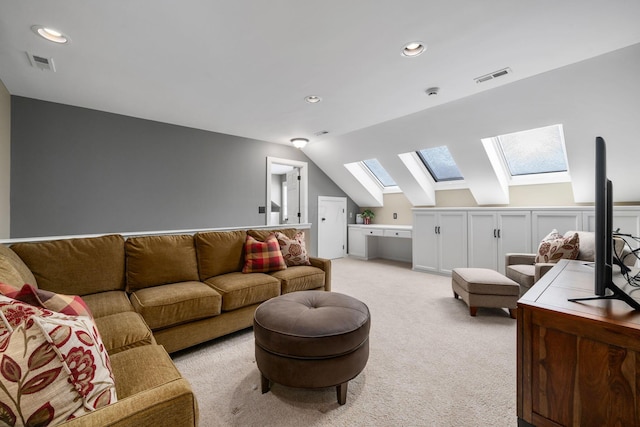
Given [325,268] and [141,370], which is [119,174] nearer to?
[325,268]

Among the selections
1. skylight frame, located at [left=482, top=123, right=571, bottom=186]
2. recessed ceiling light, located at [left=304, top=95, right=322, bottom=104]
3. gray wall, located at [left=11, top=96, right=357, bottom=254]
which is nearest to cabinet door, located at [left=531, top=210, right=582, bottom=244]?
skylight frame, located at [left=482, top=123, right=571, bottom=186]

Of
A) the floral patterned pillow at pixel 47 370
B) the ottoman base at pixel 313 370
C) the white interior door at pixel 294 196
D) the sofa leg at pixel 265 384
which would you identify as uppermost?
the white interior door at pixel 294 196

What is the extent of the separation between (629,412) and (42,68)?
14.0 feet

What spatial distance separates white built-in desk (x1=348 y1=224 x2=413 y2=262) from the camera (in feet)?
18.7

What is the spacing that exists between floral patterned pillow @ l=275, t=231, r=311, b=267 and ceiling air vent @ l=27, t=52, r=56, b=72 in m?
2.51

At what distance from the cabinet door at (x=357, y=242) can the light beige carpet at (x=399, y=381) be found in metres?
3.18

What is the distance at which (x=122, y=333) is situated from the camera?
1438mm

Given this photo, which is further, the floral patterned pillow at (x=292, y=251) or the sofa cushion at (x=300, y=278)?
the floral patterned pillow at (x=292, y=251)

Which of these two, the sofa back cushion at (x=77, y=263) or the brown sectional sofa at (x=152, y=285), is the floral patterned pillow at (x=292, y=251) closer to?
the brown sectional sofa at (x=152, y=285)

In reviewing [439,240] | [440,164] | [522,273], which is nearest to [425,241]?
[439,240]

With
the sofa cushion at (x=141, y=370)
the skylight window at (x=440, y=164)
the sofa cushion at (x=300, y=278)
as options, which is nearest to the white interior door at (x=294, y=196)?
the skylight window at (x=440, y=164)

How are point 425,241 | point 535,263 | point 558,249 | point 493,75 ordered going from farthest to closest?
point 425,241 < point 535,263 < point 558,249 < point 493,75

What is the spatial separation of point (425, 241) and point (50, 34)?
5028mm

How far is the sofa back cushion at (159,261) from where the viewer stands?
220 cm
